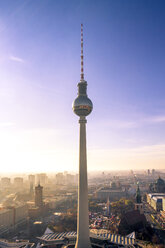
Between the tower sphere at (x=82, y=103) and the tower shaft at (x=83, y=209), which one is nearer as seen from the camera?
the tower shaft at (x=83, y=209)

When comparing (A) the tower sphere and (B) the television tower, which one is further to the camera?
(A) the tower sphere

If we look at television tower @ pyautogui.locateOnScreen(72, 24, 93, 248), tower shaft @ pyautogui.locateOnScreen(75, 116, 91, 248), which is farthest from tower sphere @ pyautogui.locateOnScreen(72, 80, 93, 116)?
tower shaft @ pyautogui.locateOnScreen(75, 116, 91, 248)

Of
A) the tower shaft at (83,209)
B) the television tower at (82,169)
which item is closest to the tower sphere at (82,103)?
the television tower at (82,169)

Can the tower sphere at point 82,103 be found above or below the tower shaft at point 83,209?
above

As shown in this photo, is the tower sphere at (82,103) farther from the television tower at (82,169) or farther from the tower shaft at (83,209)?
the tower shaft at (83,209)

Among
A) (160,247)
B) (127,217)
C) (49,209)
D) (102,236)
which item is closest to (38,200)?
(49,209)

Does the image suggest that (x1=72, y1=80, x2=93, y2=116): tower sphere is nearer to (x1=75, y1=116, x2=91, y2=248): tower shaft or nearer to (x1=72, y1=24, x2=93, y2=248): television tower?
(x1=72, y1=24, x2=93, y2=248): television tower

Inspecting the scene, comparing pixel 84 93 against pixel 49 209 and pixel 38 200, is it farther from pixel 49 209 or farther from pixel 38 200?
pixel 49 209

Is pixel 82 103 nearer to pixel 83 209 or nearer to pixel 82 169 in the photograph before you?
pixel 82 169
